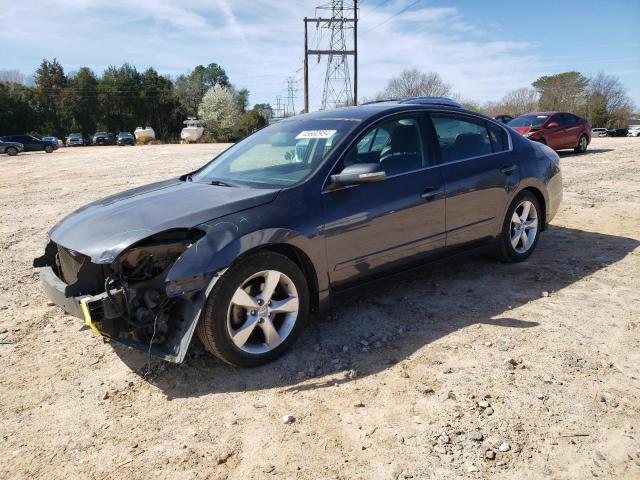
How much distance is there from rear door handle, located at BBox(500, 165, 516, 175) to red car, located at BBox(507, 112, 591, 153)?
11.4 meters

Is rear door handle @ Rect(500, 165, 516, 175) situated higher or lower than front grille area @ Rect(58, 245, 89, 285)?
higher

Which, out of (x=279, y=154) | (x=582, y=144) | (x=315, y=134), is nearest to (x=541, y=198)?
(x=315, y=134)

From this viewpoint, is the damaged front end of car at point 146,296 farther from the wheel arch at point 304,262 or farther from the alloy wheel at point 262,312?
the wheel arch at point 304,262

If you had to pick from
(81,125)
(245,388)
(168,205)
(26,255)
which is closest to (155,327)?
(245,388)

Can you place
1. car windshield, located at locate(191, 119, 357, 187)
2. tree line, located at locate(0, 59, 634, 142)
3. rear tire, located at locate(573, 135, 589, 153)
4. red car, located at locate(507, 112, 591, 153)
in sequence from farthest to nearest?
tree line, located at locate(0, 59, 634, 142) → rear tire, located at locate(573, 135, 589, 153) → red car, located at locate(507, 112, 591, 153) → car windshield, located at locate(191, 119, 357, 187)

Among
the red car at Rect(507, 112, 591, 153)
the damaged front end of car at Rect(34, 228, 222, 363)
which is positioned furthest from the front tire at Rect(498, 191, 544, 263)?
the red car at Rect(507, 112, 591, 153)

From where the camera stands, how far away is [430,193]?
4074mm

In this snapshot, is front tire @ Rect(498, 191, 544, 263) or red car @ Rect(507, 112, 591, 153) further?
red car @ Rect(507, 112, 591, 153)

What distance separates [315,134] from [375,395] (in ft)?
6.96

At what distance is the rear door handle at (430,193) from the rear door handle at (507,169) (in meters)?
0.96

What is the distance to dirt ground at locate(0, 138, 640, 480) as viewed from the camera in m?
2.39

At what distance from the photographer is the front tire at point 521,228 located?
4902mm

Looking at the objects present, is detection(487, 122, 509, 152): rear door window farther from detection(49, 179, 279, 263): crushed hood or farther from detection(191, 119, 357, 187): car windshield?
detection(49, 179, 279, 263): crushed hood

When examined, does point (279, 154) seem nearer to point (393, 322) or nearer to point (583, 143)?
point (393, 322)
